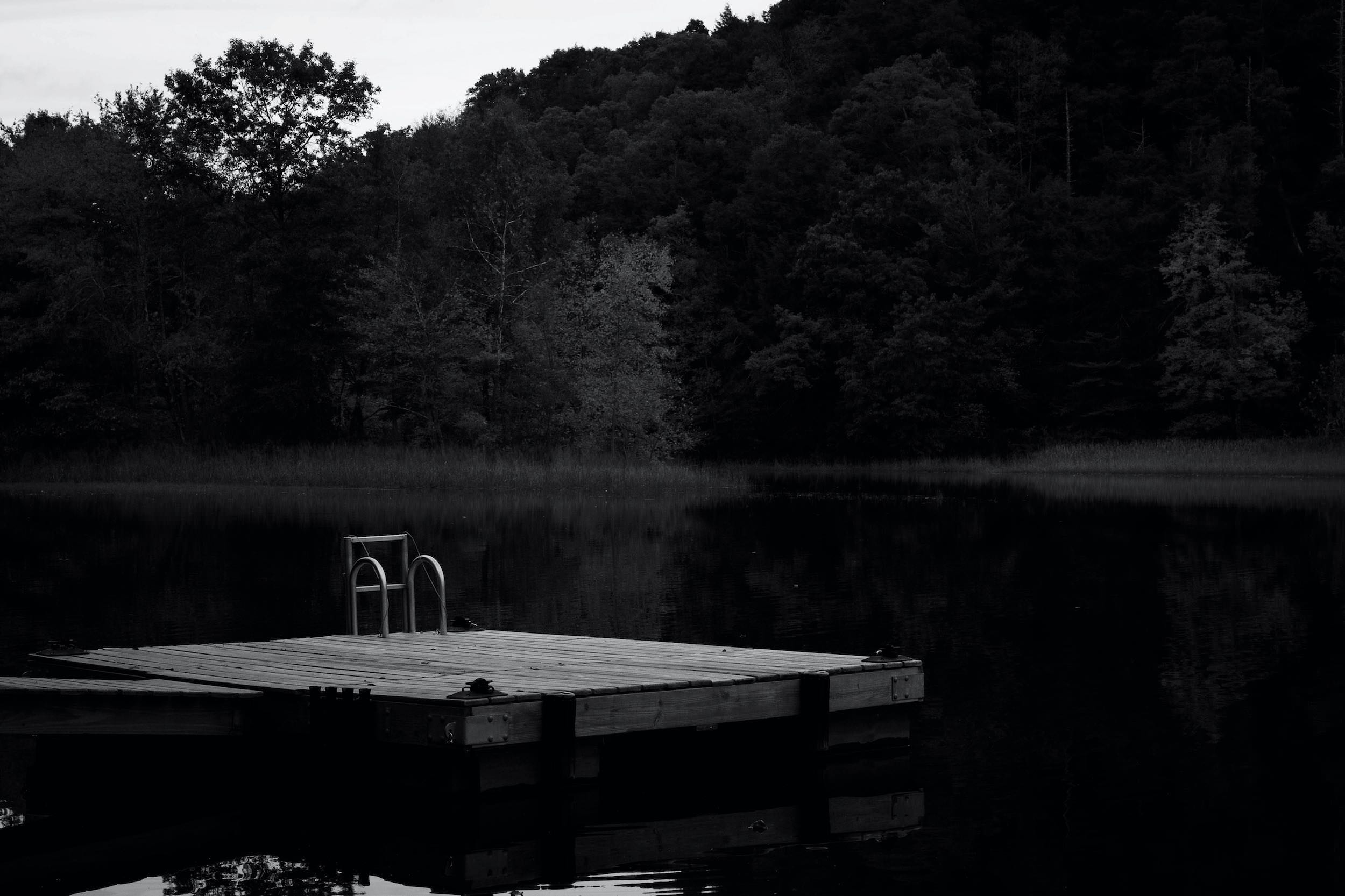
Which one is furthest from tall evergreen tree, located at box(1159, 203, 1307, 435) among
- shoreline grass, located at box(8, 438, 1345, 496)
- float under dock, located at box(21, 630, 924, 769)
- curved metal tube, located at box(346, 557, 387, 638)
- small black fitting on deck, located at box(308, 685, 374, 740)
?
small black fitting on deck, located at box(308, 685, 374, 740)

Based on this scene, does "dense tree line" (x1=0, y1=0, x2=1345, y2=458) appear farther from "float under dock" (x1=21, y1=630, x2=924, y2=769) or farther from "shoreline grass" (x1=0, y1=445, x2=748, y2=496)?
"float under dock" (x1=21, y1=630, x2=924, y2=769)

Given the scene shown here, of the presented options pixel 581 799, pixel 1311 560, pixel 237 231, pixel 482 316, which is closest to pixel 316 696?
pixel 581 799

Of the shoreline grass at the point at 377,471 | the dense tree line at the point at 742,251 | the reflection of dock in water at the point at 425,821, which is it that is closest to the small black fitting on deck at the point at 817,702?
the reflection of dock in water at the point at 425,821

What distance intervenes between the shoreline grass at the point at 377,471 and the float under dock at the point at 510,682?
28737 millimetres

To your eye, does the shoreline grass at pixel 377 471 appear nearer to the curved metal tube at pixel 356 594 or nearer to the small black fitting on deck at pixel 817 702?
the curved metal tube at pixel 356 594

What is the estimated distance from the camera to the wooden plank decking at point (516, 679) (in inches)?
360

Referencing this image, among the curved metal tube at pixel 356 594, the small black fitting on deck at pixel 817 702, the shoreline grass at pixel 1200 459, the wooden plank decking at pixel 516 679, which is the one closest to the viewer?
the wooden plank decking at pixel 516 679

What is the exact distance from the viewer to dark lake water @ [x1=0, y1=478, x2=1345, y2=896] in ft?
26.5

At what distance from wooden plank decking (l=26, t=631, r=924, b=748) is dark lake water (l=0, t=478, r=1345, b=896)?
1.78 ft

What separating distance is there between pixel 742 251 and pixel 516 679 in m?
63.5

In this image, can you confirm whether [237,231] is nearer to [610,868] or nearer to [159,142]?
[159,142]

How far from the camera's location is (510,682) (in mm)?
9898

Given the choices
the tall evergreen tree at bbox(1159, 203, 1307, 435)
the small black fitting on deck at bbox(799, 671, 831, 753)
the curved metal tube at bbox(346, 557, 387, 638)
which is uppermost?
the tall evergreen tree at bbox(1159, 203, 1307, 435)

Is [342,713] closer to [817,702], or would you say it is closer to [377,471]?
[817,702]
